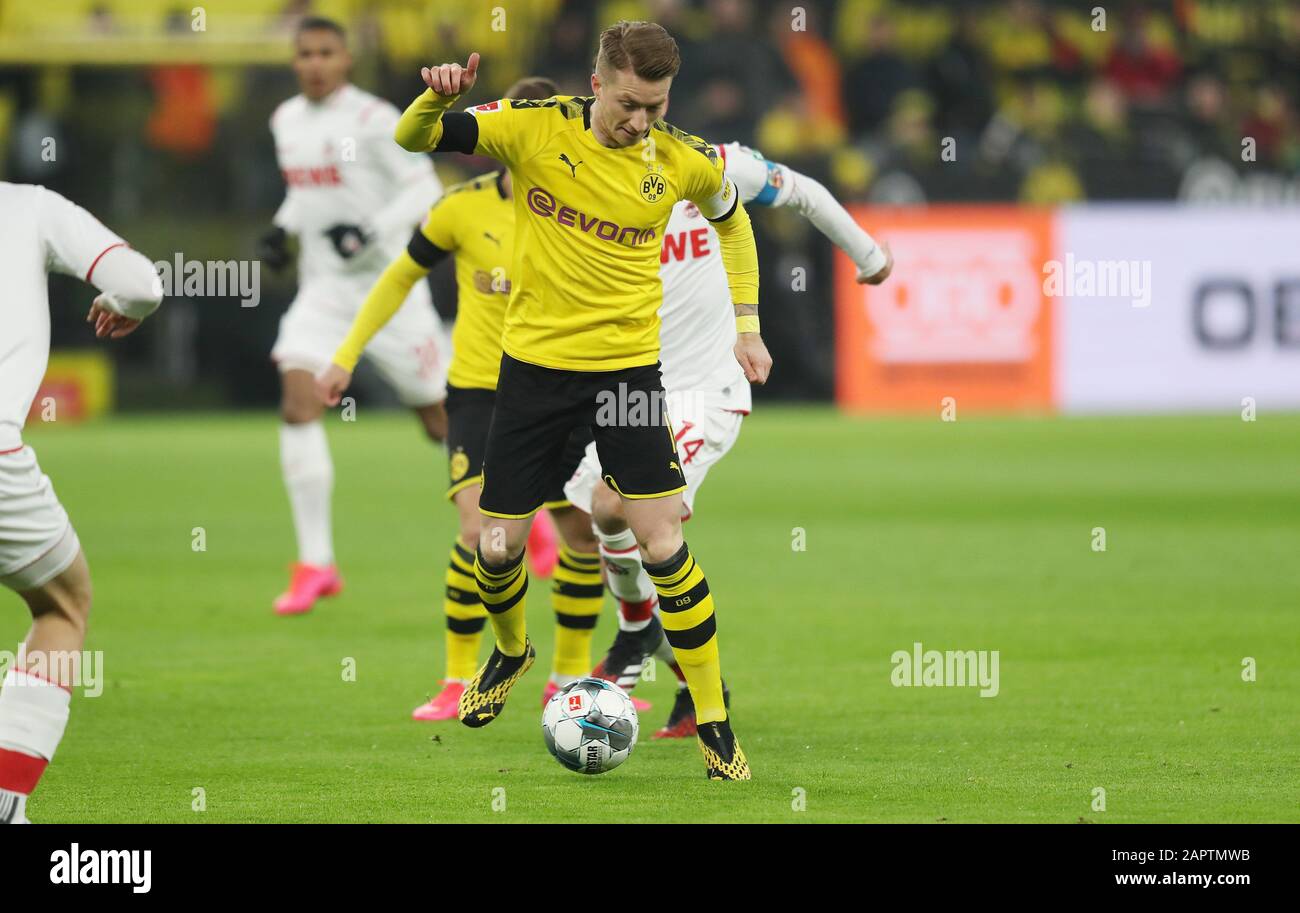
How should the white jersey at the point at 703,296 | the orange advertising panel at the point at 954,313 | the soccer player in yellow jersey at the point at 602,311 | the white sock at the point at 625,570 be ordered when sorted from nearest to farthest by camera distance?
the soccer player in yellow jersey at the point at 602,311
the white sock at the point at 625,570
the white jersey at the point at 703,296
the orange advertising panel at the point at 954,313

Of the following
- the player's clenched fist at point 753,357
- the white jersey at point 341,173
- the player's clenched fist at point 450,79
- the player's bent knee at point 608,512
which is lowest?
the player's bent knee at point 608,512

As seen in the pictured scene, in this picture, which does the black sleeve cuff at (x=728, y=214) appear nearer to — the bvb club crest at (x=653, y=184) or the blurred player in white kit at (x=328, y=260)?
the bvb club crest at (x=653, y=184)

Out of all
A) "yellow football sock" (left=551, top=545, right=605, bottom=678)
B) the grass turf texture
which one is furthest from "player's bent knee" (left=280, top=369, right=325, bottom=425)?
"yellow football sock" (left=551, top=545, right=605, bottom=678)

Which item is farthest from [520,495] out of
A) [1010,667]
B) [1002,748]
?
[1010,667]

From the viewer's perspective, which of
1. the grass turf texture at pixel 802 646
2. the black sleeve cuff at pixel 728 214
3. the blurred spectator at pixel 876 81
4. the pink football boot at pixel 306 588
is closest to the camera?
the grass turf texture at pixel 802 646

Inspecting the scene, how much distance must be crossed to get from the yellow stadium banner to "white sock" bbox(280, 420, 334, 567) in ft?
36.4

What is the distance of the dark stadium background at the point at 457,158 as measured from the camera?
2073 cm

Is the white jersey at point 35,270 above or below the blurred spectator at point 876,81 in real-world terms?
below

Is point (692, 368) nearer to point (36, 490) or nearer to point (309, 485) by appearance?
point (36, 490)

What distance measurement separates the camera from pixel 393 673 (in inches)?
317

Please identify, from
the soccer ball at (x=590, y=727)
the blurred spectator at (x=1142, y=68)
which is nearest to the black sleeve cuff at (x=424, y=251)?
the soccer ball at (x=590, y=727)

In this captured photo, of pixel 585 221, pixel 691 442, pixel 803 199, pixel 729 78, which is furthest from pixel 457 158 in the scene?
pixel 585 221

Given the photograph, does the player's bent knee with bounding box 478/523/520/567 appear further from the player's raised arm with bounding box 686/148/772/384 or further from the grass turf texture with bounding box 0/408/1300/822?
the player's raised arm with bounding box 686/148/772/384

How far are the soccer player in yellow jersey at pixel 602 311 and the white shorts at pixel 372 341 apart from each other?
146 inches
